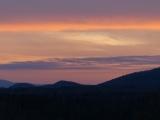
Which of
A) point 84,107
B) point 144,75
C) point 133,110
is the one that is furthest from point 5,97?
point 144,75

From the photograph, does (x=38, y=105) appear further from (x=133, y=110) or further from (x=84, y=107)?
(x=133, y=110)

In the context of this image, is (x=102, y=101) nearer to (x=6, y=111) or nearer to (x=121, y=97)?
(x=121, y=97)

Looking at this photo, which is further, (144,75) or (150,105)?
(144,75)

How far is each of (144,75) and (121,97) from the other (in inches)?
3333

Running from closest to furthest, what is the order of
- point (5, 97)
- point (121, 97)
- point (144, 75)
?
point (5, 97), point (121, 97), point (144, 75)

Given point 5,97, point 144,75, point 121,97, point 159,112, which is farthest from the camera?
point 144,75

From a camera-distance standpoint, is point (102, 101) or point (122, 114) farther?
point (102, 101)

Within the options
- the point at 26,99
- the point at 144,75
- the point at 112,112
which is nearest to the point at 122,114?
the point at 112,112

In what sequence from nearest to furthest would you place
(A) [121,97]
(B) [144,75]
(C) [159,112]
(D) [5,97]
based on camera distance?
(C) [159,112] < (D) [5,97] < (A) [121,97] < (B) [144,75]

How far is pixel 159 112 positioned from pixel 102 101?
10.9 metres

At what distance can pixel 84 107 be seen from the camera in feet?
294

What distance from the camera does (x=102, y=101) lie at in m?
94.2

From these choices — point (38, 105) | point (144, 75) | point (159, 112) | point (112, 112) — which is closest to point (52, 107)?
point (38, 105)

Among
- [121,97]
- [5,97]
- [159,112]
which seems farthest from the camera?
[121,97]
